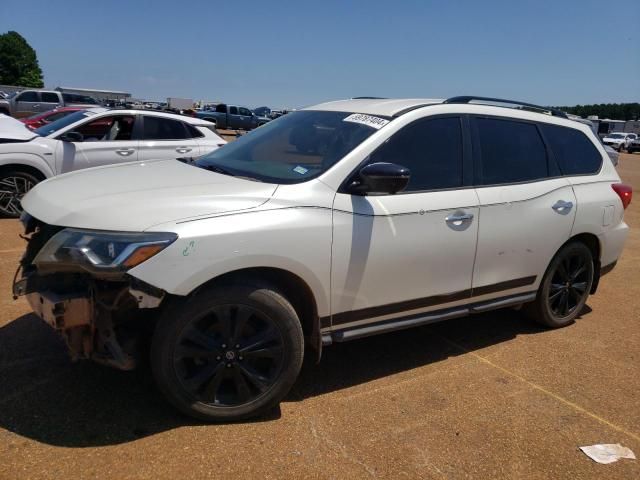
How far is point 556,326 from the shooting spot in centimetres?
488

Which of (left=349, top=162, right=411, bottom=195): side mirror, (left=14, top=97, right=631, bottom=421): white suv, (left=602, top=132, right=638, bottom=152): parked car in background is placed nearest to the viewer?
(left=14, top=97, right=631, bottom=421): white suv

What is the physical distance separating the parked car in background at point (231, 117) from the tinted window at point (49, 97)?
10848mm

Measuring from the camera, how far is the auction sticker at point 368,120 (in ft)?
11.9

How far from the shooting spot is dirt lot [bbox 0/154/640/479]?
9.06ft

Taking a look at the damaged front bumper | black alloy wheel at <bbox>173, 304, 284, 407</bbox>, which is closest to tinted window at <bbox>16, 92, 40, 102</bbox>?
the damaged front bumper

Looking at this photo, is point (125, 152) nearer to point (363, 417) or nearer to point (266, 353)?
point (266, 353)

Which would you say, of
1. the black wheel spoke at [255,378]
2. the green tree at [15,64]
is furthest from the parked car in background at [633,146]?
the green tree at [15,64]

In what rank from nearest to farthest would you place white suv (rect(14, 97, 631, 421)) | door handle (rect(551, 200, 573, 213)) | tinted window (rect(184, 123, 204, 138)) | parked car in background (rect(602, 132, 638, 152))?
white suv (rect(14, 97, 631, 421))
door handle (rect(551, 200, 573, 213))
tinted window (rect(184, 123, 204, 138))
parked car in background (rect(602, 132, 638, 152))

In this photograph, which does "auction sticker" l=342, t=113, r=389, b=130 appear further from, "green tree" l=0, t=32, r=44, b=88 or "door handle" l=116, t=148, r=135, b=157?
"green tree" l=0, t=32, r=44, b=88

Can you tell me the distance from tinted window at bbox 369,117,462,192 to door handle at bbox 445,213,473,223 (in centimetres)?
21

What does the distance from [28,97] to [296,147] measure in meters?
27.1

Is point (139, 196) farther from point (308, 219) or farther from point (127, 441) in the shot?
point (127, 441)

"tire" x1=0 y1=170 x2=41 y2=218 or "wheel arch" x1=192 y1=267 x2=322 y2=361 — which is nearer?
"wheel arch" x1=192 y1=267 x2=322 y2=361

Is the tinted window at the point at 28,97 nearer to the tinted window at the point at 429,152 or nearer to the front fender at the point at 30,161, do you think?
the front fender at the point at 30,161
